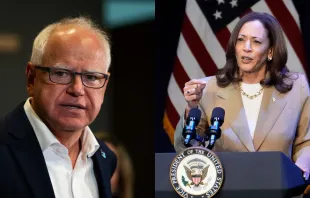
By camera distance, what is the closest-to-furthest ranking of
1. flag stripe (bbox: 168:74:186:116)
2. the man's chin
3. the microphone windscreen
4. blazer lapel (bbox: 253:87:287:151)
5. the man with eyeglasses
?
the man with eyeglasses → the man's chin → the microphone windscreen → blazer lapel (bbox: 253:87:287:151) → flag stripe (bbox: 168:74:186:116)

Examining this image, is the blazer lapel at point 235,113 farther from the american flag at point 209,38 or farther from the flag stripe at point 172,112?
the flag stripe at point 172,112

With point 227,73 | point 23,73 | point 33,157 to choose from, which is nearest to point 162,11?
point 227,73

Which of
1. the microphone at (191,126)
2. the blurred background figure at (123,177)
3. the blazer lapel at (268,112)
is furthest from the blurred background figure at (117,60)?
the blazer lapel at (268,112)

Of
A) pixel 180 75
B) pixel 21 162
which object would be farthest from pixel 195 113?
pixel 21 162

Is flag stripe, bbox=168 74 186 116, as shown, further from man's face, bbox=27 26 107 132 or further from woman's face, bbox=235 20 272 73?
man's face, bbox=27 26 107 132

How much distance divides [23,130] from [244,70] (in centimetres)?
167

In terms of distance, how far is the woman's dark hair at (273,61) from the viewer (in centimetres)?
375

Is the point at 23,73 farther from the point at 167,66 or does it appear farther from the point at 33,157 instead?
the point at 167,66

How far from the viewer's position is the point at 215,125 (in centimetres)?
341

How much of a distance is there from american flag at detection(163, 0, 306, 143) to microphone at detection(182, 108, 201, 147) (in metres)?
0.33

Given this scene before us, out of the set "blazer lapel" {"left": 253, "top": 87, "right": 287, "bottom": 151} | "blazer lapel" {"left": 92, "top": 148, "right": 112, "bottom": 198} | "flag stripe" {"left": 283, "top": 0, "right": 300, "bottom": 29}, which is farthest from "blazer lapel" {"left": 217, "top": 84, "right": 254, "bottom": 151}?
"blazer lapel" {"left": 92, "top": 148, "right": 112, "bottom": 198}

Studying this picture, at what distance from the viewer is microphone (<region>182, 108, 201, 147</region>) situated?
3334 mm

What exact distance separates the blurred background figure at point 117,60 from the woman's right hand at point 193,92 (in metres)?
0.24

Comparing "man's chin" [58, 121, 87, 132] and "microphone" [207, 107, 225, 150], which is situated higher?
"man's chin" [58, 121, 87, 132]
